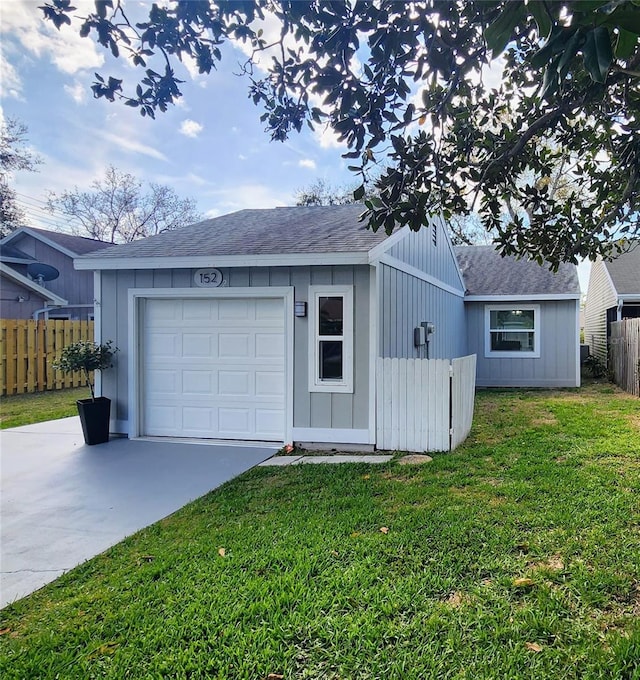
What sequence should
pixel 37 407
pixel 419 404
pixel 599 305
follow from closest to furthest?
pixel 419 404 → pixel 37 407 → pixel 599 305

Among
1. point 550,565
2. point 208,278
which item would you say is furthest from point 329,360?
point 550,565

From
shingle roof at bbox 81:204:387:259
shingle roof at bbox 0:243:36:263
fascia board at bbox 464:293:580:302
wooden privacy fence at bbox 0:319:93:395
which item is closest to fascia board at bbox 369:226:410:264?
shingle roof at bbox 81:204:387:259

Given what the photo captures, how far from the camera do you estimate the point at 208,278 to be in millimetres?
7008

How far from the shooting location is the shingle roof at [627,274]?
1426 centimetres

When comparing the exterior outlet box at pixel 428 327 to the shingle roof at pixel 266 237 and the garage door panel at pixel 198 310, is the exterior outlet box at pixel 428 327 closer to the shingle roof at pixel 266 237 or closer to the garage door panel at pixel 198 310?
the shingle roof at pixel 266 237

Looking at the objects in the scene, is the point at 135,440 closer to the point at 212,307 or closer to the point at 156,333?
the point at 156,333

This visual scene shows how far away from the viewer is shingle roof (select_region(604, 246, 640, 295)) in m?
14.3

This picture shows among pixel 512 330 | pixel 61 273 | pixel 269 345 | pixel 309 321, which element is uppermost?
pixel 61 273

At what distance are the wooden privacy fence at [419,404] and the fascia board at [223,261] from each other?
144 cm

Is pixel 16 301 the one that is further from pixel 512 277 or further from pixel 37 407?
pixel 512 277

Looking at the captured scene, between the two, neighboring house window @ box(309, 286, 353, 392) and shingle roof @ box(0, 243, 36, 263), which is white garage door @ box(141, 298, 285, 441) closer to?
neighboring house window @ box(309, 286, 353, 392)

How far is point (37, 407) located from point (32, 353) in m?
2.88

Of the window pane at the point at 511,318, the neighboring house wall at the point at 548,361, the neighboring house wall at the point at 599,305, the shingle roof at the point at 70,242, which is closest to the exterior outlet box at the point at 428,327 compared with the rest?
the neighboring house wall at the point at 548,361

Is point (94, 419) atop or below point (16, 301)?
below
